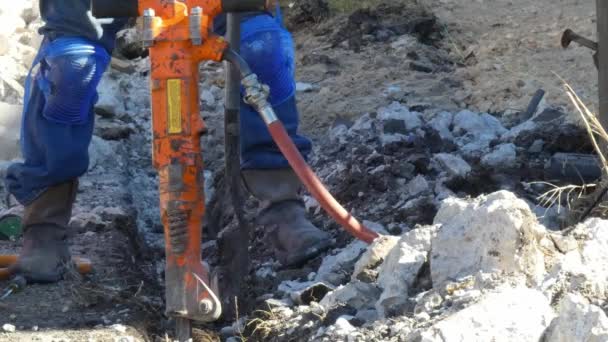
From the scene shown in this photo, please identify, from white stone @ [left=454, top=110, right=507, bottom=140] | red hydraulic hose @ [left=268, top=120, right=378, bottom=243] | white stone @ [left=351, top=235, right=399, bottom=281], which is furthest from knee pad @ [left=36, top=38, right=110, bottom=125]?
white stone @ [left=454, top=110, right=507, bottom=140]

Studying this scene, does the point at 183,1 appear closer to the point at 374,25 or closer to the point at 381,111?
the point at 381,111

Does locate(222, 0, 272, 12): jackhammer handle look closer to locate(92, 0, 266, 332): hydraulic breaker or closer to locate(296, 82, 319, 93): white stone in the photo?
locate(92, 0, 266, 332): hydraulic breaker

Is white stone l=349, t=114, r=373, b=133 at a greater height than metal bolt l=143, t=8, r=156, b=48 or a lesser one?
lesser

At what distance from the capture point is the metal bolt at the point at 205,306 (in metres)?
3.67

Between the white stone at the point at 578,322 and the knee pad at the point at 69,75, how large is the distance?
81.1 inches

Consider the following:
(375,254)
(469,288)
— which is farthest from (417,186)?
(469,288)

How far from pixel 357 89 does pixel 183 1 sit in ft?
10.3

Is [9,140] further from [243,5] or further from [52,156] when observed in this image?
[243,5]

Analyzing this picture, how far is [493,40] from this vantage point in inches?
306

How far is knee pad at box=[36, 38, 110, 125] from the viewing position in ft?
13.9

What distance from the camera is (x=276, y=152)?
4695mm

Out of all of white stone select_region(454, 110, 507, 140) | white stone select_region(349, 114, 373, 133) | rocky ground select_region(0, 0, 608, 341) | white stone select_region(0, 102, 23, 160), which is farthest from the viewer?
white stone select_region(0, 102, 23, 160)

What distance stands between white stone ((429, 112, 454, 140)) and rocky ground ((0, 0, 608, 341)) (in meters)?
0.01

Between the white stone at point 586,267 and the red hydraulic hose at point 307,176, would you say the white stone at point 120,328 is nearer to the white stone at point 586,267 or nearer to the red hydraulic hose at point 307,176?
the red hydraulic hose at point 307,176
